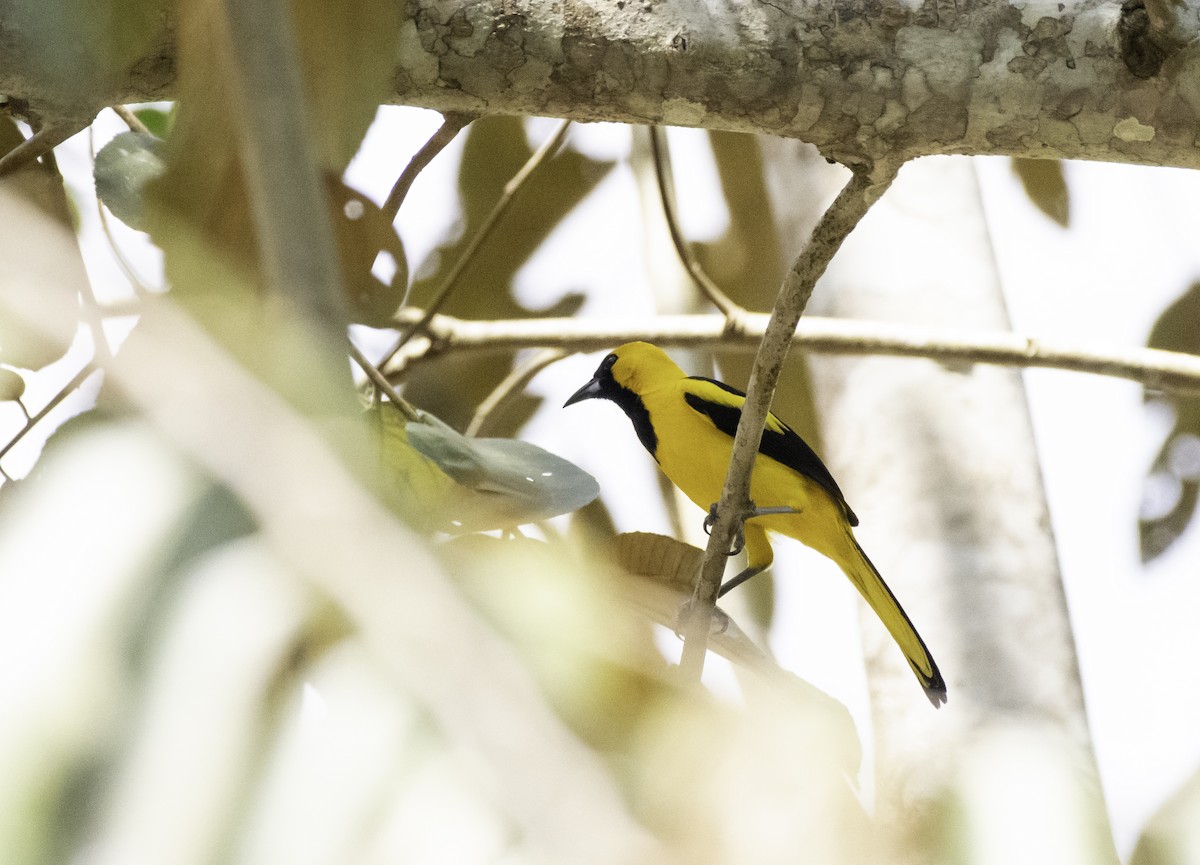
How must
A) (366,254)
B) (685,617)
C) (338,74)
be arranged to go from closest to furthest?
1. (338,74)
2. (366,254)
3. (685,617)

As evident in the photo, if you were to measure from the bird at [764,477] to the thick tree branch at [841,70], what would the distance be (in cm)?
97

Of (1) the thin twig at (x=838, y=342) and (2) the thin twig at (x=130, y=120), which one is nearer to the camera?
(2) the thin twig at (x=130, y=120)

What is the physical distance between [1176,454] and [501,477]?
2288 millimetres

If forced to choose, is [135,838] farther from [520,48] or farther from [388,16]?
[520,48]

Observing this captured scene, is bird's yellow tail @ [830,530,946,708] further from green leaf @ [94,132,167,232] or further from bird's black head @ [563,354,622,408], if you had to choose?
green leaf @ [94,132,167,232]

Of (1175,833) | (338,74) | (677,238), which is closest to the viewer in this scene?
(338,74)

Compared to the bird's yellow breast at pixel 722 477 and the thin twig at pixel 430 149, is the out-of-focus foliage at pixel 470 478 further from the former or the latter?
the bird's yellow breast at pixel 722 477

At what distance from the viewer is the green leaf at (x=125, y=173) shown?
1.58 meters

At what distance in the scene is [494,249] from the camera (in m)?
3.37

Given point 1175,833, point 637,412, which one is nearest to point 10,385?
point 1175,833

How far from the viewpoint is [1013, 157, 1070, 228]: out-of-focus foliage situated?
3.35 metres

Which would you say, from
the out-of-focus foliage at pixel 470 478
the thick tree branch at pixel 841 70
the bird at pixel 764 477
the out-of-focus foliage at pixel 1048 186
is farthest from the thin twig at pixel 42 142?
the out-of-focus foliage at pixel 1048 186

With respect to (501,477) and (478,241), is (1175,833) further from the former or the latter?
(478,241)

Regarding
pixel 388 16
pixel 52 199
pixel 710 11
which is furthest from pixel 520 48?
pixel 52 199
